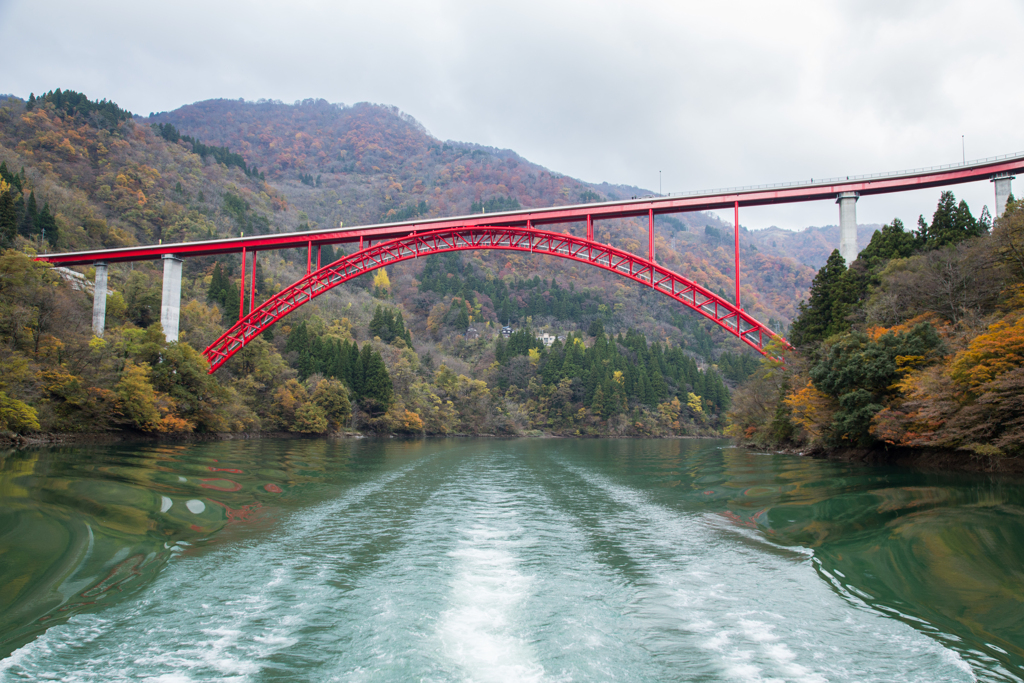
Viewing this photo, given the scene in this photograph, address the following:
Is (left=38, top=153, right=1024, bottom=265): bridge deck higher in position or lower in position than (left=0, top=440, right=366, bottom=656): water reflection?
higher

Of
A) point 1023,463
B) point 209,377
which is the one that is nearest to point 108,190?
point 209,377

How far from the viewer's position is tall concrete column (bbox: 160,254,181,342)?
34.8 metres

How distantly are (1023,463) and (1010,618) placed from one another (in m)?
11.6

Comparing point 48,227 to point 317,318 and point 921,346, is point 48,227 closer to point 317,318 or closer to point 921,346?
point 317,318

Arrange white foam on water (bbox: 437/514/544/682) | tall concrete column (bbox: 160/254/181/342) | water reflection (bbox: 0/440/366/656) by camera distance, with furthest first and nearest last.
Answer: tall concrete column (bbox: 160/254/181/342)
water reflection (bbox: 0/440/366/656)
white foam on water (bbox: 437/514/544/682)

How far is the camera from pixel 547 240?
29.5 m

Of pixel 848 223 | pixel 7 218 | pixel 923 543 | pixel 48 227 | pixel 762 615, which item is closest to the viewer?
pixel 762 615

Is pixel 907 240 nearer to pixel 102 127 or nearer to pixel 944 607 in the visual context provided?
pixel 944 607

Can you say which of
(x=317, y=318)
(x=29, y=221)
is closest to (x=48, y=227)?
(x=29, y=221)

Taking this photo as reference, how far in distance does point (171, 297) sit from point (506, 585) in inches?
1334

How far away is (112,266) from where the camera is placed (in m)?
49.7

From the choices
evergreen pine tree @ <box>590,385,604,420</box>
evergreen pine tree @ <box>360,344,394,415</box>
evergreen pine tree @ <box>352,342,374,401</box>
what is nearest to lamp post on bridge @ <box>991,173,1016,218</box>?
evergreen pine tree @ <box>360,344,394,415</box>

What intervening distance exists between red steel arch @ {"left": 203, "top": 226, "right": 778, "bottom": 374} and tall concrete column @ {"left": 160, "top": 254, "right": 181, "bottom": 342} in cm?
238

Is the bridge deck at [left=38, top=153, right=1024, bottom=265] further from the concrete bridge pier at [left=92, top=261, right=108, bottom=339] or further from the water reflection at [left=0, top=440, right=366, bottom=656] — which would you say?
the water reflection at [left=0, top=440, right=366, bottom=656]
